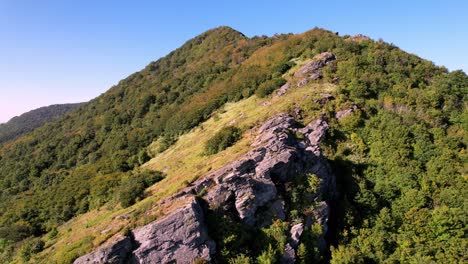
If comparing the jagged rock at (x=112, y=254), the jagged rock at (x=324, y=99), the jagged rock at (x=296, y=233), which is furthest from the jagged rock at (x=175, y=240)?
the jagged rock at (x=324, y=99)

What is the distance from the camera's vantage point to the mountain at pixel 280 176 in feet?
99.8

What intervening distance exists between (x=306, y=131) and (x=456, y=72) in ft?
111

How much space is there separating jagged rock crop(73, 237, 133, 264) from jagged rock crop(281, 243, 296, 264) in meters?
14.0

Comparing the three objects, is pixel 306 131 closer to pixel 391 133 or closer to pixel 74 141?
pixel 391 133

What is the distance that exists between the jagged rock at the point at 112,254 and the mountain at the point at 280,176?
92mm

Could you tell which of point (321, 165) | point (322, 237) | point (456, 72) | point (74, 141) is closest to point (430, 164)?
point (321, 165)

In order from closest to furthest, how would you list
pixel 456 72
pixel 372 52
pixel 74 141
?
1. pixel 456 72
2. pixel 372 52
3. pixel 74 141

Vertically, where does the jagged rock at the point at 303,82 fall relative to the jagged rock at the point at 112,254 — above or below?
above

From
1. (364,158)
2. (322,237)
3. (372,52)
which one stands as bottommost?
(322,237)

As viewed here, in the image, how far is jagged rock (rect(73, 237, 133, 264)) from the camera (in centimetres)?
2592

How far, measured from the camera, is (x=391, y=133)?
4553 cm

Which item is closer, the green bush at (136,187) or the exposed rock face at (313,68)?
the green bush at (136,187)

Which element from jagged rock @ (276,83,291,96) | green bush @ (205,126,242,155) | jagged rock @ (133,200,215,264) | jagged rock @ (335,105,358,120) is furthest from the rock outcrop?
jagged rock @ (276,83,291,96)

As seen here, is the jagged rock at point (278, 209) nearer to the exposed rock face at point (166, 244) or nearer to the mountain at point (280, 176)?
the mountain at point (280, 176)
